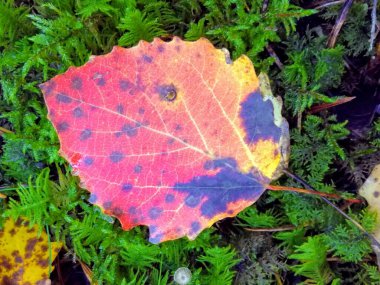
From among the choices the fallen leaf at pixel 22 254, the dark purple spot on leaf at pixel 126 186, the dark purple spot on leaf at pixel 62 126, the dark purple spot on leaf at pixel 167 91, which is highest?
the dark purple spot on leaf at pixel 167 91

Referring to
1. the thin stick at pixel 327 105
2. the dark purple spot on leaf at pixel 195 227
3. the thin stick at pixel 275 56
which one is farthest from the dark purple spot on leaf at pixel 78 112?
the thin stick at pixel 327 105

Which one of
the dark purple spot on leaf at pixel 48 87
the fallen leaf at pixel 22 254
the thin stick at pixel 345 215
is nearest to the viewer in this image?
the dark purple spot on leaf at pixel 48 87

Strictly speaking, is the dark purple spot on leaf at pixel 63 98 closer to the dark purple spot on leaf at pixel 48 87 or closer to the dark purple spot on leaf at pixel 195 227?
the dark purple spot on leaf at pixel 48 87

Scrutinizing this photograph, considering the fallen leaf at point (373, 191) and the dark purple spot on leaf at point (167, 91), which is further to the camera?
the fallen leaf at point (373, 191)

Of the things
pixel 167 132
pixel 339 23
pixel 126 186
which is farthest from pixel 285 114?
pixel 126 186

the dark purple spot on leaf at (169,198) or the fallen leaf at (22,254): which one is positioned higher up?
the dark purple spot on leaf at (169,198)

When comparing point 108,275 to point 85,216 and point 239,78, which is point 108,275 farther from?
point 239,78
